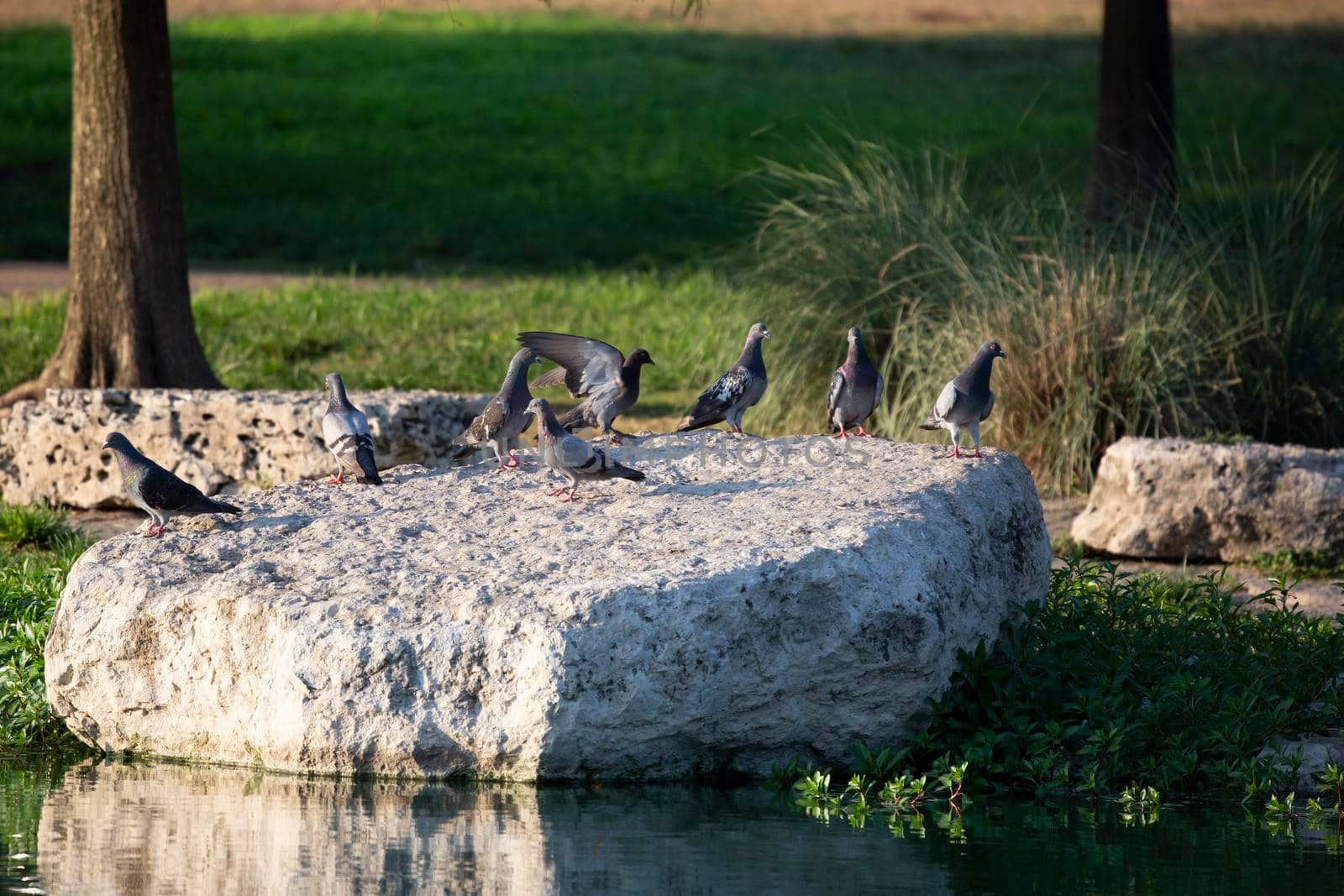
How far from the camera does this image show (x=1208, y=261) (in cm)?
959

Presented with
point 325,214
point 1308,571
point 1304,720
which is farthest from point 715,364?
point 325,214

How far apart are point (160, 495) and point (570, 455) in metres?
1.41

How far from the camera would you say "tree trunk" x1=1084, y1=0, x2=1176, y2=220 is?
11805mm

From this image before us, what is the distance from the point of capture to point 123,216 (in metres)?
9.61

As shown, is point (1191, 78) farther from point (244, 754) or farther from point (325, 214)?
point (244, 754)

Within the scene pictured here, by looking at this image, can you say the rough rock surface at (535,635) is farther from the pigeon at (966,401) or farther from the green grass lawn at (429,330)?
the green grass lawn at (429,330)

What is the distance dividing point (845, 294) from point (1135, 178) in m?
2.76

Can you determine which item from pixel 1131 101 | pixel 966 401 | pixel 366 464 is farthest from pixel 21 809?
pixel 1131 101

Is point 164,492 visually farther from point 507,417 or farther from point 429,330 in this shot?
point 429,330

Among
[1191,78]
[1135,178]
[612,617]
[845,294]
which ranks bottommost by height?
[612,617]

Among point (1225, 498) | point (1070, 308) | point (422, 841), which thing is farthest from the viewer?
point (1070, 308)

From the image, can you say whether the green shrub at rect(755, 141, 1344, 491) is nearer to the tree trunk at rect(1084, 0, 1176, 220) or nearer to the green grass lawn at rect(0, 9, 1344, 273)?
the tree trunk at rect(1084, 0, 1176, 220)

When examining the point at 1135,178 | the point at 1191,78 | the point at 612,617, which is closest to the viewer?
the point at 612,617

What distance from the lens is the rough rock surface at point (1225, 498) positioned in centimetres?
790
